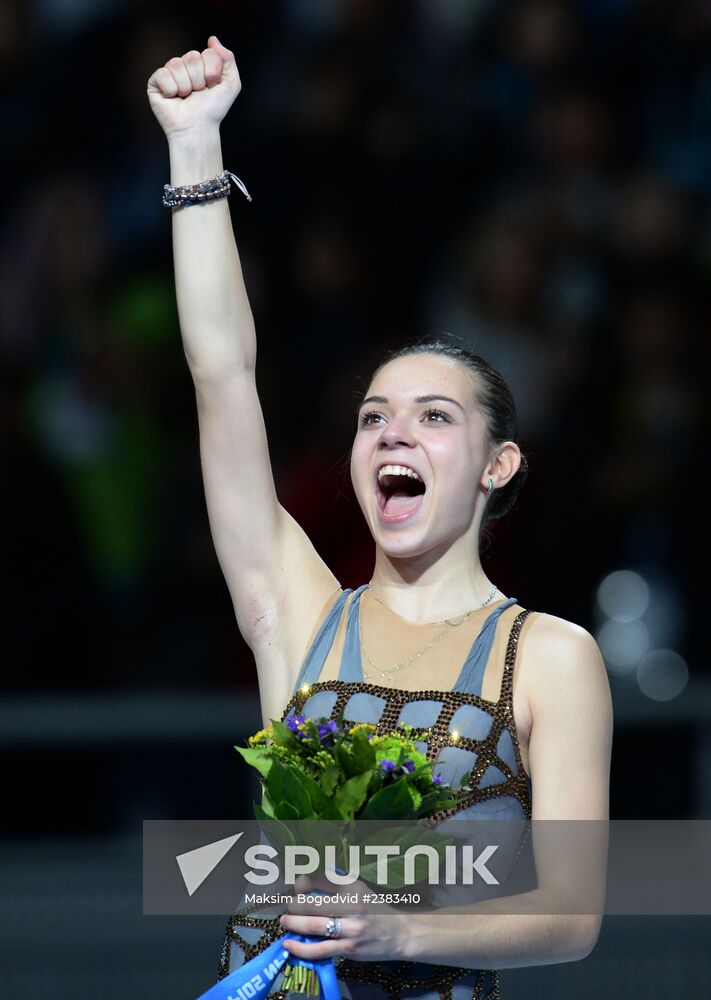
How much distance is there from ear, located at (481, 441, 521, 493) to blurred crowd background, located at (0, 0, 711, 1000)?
1566 mm

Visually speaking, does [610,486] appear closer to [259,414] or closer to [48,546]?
[48,546]

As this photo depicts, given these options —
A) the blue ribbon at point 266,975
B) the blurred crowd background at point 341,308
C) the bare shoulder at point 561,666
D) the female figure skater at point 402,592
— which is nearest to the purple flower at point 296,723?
the female figure skater at point 402,592

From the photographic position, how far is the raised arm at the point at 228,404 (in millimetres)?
2439

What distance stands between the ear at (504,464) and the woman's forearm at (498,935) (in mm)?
703

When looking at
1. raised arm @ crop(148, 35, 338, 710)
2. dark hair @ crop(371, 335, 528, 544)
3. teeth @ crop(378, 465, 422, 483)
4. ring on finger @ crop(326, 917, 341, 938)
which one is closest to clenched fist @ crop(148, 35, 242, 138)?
raised arm @ crop(148, 35, 338, 710)

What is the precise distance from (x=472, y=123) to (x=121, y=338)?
1389mm

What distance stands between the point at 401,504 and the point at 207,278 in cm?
47

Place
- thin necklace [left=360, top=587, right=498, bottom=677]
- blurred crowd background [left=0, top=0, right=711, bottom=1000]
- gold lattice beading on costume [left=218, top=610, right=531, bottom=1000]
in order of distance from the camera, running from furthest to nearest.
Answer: blurred crowd background [left=0, top=0, right=711, bottom=1000], thin necklace [left=360, top=587, right=498, bottom=677], gold lattice beading on costume [left=218, top=610, right=531, bottom=1000]

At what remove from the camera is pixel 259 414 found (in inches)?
97.1

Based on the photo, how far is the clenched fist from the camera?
2.48 metres

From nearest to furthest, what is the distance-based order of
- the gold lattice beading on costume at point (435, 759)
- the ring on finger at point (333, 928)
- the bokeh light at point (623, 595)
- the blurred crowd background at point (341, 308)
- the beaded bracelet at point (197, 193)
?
the ring on finger at point (333, 928) → the gold lattice beading on costume at point (435, 759) → the beaded bracelet at point (197, 193) → the blurred crowd background at point (341, 308) → the bokeh light at point (623, 595)

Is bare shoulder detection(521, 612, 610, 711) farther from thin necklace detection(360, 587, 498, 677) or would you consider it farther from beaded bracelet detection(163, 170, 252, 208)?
beaded bracelet detection(163, 170, 252, 208)

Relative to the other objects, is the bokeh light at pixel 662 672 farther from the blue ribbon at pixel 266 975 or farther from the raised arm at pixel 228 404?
the blue ribbon at pixel 266 975

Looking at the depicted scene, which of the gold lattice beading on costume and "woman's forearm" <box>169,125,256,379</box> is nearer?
the gold lattice beading on costume
